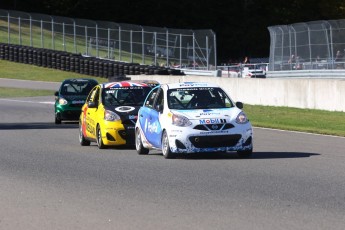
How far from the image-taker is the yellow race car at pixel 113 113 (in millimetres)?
20266

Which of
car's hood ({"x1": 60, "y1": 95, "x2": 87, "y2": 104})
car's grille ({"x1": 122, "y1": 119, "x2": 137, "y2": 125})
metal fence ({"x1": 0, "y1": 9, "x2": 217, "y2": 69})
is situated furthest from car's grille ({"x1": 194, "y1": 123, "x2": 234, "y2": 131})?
metal fence ({"x1": 0, "y1": 9, "x2": 217, "y2": 69})

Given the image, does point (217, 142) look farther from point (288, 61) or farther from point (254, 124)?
point (288, 61)

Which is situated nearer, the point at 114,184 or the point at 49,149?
the point at 114,184

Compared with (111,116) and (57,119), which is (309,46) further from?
(111,116)

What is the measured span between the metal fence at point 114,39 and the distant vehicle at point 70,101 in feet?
54.6

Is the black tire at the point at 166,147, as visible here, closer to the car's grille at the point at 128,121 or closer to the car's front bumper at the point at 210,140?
the car's front bumper at the point at 210,140

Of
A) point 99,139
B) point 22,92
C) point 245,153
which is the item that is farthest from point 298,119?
point 22,92

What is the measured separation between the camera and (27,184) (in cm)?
1380

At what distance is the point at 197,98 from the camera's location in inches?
712

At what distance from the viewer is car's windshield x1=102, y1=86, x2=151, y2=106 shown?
21.2 m

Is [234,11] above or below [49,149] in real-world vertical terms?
above

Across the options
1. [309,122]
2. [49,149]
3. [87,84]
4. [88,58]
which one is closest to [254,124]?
[309,122]

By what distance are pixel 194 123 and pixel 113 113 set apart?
12.0 feet

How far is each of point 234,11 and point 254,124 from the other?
68.5m
